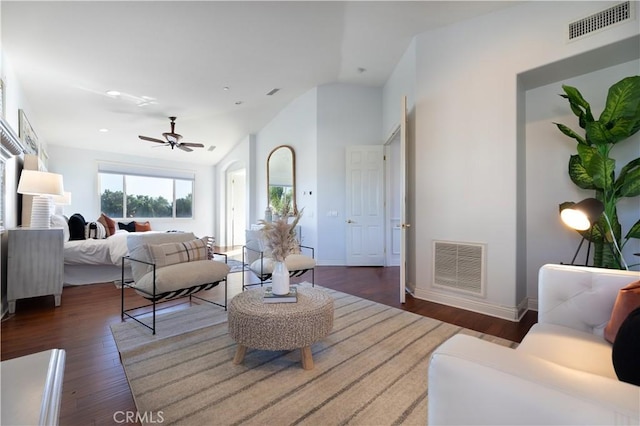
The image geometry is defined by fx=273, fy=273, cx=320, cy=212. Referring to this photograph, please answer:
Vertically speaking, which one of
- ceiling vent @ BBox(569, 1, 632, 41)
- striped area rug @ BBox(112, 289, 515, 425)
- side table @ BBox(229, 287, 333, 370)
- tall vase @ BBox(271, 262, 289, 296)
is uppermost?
ceiling vent @ BBox(569, 1, 632, 41)

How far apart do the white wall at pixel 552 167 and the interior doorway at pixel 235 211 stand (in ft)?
23.6

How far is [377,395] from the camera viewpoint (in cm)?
155

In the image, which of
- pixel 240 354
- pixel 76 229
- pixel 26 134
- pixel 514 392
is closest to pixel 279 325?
pixel 240 354

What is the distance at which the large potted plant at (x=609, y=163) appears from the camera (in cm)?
211

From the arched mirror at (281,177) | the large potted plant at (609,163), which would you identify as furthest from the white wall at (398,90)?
the arched mirror at (281,177)

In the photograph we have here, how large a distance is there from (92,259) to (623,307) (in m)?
5.29

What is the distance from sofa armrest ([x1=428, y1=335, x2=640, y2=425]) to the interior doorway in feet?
26.8

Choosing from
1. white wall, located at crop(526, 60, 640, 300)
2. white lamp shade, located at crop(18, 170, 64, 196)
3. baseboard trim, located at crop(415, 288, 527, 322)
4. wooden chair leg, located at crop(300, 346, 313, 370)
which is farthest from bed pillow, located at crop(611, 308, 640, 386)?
white lamp shade, located at crop(18, 170, 64, 196)

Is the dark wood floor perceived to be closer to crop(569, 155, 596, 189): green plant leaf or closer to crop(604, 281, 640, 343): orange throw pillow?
crop(604, 281, 640, 343): orange throw pillow

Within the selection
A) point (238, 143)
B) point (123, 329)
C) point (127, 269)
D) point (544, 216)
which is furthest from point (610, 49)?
point (238, 143)

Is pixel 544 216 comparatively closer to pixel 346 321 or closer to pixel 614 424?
pixel 346 321

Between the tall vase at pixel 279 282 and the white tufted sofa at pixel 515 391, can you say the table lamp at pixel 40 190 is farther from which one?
the white tufted sofa at pixel 515 391

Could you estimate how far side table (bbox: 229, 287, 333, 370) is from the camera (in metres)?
1.69

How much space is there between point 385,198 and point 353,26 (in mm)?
2814
